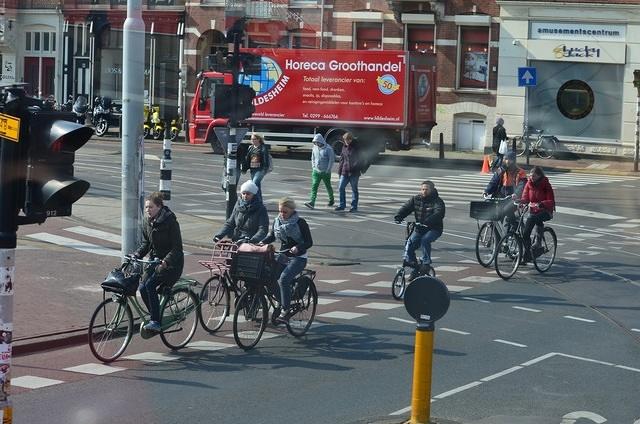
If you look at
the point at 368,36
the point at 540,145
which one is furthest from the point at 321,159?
the point at 368,36

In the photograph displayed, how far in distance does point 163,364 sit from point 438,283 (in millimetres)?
3919

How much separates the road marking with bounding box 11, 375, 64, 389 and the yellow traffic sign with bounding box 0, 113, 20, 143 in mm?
4640

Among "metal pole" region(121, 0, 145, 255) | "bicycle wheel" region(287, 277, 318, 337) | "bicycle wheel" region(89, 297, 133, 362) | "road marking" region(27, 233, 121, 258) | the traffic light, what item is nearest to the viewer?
the traffic light

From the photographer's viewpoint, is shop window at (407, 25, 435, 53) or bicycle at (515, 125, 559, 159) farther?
shop window at (407, 25, 435, 53)

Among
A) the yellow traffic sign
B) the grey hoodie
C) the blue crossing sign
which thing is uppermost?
the blue crossing sign

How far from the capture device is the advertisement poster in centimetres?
3756

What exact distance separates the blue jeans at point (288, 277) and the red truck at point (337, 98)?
24.1 m

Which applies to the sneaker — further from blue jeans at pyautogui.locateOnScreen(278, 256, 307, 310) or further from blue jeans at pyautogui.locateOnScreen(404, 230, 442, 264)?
blue jeans at pyautogui.locateOnScreen(404, 230, 442, 264)

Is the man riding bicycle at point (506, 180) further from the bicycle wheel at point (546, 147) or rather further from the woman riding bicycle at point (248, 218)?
the bicycle wheel at point (546, 147)

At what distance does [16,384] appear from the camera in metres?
10.8

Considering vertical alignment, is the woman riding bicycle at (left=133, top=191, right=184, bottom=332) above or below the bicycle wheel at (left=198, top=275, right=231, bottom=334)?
above

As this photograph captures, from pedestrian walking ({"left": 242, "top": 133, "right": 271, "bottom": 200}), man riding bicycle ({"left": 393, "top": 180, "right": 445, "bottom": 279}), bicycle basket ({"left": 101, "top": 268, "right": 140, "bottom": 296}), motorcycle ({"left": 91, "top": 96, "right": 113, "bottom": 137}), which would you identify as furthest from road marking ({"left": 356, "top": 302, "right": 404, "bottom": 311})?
motorcycle ({"left": 91, "top": 96, "right": 113, "bottom": 137})

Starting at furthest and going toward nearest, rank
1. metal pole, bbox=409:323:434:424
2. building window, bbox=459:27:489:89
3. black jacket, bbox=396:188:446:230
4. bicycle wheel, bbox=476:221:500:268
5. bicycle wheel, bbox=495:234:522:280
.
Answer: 1. building window, bbox=459:27:489:89
2. bicycle wheel, bbox=476:221:500:268
3. bicycle wheel, bbox=495:234:522:280
4. black jacket, bbox=396:188:446:230
5. metal pole, bbox=409:323:434:424

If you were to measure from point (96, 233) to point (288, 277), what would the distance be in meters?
8.66
